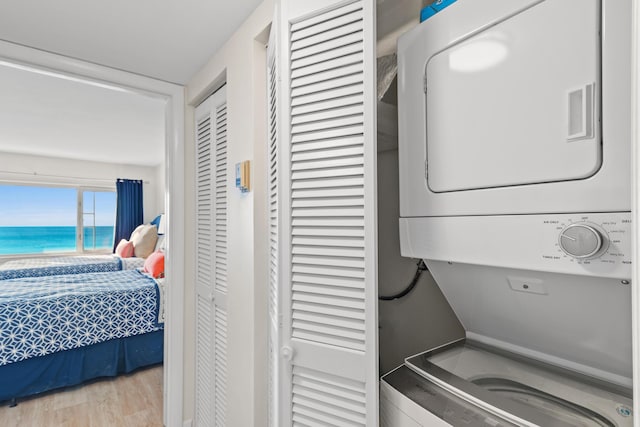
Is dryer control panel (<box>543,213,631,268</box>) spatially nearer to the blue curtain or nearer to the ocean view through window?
the blue curtain

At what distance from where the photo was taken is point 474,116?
80 centimetres

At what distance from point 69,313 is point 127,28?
2.49 meters

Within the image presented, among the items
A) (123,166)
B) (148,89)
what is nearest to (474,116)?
(148,89)

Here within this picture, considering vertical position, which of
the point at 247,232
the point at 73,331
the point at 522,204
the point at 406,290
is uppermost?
the point at 522,204

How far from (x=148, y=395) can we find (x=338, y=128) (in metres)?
2.99

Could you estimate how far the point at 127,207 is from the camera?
18.8 feet

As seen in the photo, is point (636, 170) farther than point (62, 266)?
No

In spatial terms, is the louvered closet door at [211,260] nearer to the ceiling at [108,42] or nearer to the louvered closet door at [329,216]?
the ceiling at [108,42]

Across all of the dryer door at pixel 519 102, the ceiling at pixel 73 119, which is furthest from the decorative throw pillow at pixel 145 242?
the dryer door at pixel 519 102

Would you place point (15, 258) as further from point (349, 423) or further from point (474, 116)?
point (474, 116)

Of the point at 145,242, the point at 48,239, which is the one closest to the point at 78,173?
the point at 48,239

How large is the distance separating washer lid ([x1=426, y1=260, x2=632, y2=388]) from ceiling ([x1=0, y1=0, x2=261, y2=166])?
138cm

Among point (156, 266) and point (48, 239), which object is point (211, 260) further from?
point (48, 239)

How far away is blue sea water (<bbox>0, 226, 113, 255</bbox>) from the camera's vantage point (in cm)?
538
